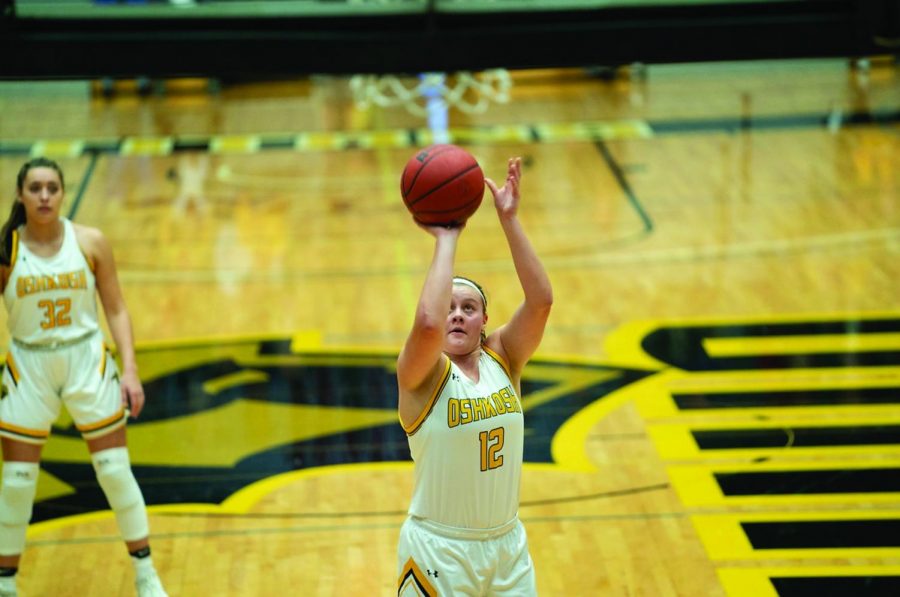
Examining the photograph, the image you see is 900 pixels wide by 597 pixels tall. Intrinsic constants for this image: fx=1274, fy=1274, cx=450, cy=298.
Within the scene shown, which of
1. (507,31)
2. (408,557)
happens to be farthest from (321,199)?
(408,557)

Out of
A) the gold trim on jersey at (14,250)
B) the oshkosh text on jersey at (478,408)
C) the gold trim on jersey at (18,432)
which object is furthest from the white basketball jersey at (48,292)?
the oshkosh text on jersey at (478,408)

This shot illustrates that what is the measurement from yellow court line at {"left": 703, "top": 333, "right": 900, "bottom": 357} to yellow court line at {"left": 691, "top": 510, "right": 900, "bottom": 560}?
2284 millimetres

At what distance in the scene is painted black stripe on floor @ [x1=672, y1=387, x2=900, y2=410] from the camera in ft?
26.9

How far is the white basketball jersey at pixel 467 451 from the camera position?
424cm

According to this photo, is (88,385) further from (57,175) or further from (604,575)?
(604,575)

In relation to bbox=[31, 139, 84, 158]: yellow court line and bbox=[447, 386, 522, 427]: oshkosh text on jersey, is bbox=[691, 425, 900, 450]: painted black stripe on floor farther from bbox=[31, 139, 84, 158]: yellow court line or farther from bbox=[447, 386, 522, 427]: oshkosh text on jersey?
bbox=[31, 139, 84, 158]: yellow court line

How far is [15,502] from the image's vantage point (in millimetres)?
5781

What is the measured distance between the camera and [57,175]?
5.72 meters

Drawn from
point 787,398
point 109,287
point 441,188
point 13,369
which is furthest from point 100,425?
point 787,398

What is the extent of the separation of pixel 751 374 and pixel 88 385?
4.66 metres

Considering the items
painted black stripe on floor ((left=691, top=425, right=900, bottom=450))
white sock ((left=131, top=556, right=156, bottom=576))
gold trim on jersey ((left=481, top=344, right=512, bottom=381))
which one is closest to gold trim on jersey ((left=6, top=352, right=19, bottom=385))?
white sock ((left=131, top=556, right=156, bottom=576))

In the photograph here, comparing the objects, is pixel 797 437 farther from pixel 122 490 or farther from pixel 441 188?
pixel 441 188

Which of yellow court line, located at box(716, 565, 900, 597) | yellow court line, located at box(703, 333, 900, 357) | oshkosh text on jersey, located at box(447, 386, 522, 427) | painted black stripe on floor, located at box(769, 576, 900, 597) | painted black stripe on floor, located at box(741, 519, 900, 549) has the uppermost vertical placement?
oshkosh text on jersey, located at box(447, 386, 522, 427)

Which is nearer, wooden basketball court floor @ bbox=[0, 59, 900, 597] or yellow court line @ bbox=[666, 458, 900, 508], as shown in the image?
wooden basketball court floor @ bbox=[0, 59, 900, 597]
